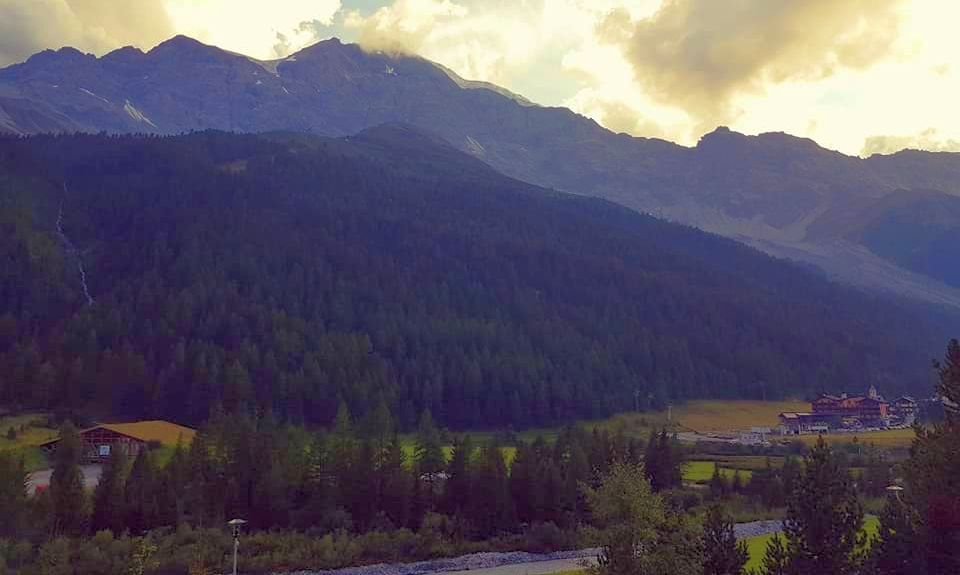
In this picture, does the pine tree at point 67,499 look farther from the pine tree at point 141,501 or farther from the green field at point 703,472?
the green field at point 703,472

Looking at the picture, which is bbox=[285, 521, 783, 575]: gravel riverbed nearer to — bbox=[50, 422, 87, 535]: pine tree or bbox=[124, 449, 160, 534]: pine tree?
bbox=[124, 449, 160, 534]: pine tree

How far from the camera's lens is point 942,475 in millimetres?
29531

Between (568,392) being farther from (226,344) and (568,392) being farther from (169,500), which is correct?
(169,500)

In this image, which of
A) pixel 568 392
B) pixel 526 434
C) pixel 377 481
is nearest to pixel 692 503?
pixel 377 481

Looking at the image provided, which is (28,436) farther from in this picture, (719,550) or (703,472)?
(719,550)

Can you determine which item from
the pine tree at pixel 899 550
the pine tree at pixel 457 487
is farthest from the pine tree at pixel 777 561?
the pine tree at pixel 457 487

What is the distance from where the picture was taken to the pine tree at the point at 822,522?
2972cm

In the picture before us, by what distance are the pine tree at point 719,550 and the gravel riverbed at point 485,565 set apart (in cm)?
2401

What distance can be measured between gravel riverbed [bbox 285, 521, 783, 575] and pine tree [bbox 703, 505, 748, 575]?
24.0 m

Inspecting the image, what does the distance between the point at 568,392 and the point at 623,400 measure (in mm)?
13603

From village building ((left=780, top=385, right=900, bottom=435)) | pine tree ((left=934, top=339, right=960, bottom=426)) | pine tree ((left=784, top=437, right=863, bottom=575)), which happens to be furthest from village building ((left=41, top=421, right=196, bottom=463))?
village building ((left=780, top=385, right=900, bottom=435))

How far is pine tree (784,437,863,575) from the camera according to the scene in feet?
97.5

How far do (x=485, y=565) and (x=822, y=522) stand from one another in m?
31.1

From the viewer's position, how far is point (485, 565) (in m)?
56.6
